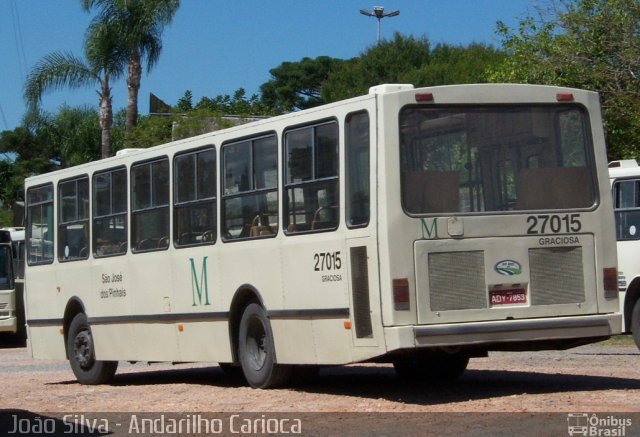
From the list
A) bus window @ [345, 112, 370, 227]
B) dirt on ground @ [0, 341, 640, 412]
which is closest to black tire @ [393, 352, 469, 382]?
dirt on ground @ [0, 341, 640, 412]

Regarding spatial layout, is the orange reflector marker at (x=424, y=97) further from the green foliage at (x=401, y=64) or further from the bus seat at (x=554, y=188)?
the green foliage at (x=401, y=64)

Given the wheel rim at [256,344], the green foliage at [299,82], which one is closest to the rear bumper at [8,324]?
the wheel rim at [256,344]

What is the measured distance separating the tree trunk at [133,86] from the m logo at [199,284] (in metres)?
25.4

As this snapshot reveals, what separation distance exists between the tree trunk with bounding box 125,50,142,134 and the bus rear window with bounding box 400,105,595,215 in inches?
1115

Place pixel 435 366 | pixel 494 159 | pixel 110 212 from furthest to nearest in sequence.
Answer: pixel 110 212 < pixel 435 366 < pixel 494 159

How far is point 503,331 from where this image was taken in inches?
475

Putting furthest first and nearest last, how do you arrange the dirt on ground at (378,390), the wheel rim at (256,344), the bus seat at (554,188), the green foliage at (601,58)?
1. the green foliage at (601,58)
2. the wheel rim at (256,344)
3. the bus seat at (554,188)
4. the dirt on ground at (378,390)

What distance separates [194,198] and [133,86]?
86.1 feet

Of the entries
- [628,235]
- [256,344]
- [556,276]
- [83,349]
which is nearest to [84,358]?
[83,349]

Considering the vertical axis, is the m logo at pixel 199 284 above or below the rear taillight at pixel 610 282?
above

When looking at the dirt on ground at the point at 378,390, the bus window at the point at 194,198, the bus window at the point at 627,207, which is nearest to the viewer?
the dirt on ground at the point at 378,390

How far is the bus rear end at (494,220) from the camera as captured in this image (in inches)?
468

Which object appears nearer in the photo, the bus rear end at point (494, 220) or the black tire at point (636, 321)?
the bus rear end at point (494, 220)

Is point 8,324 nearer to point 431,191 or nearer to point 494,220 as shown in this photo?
point 431,191
